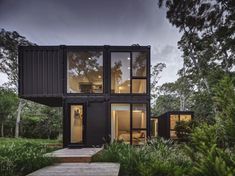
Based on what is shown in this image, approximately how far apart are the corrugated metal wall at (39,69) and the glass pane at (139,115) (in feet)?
12.6

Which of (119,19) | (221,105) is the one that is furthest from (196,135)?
(119,19)

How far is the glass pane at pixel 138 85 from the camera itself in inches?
540

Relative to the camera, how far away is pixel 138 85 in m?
13.9

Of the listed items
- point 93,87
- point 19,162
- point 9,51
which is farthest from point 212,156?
point 9,51

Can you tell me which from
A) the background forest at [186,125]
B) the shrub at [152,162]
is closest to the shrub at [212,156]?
the background forest at [186,125]

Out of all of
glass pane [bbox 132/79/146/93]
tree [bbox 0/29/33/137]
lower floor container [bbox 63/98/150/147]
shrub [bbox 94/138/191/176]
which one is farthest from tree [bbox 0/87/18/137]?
shrub [bbox 94/138/191/176]

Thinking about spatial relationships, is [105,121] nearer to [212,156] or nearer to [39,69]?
[39,69]

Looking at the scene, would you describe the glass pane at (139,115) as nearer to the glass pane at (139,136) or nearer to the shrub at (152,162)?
the glass pane at (139,136)

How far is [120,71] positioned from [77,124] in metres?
3.32

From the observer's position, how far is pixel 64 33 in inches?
691

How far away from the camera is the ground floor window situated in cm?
1349

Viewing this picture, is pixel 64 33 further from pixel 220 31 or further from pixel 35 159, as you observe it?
pixel 35 159

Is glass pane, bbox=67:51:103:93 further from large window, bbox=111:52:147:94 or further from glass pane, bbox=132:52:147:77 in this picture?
glass pane, bbox=132:52:147:77

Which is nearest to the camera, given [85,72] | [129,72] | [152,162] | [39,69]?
[152,162]
